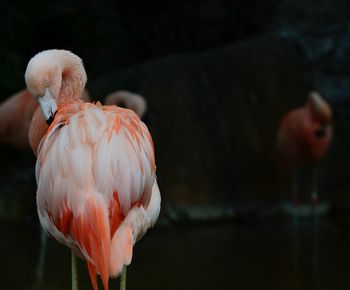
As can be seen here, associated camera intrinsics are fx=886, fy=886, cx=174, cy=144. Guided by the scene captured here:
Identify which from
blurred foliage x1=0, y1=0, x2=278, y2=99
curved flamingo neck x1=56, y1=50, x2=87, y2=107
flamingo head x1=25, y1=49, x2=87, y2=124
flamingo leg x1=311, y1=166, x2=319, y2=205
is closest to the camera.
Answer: flamingo head x1=25, y1=49, x2=87, y2=124

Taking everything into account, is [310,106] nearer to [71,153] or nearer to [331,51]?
[331,51]

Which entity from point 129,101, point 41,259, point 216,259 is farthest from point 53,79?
point 129,101

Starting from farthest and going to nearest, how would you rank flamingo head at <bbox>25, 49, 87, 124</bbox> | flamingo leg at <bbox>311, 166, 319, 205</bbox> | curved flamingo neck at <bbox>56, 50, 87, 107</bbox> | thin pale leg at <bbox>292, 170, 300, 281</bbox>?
1. flamingo leg at <bbox>311, 166, 319, 205</bbox>
2. thin pale leg at <bbox>292, 170, 300, 281</bbox>
3. curved flamingo neck at <bbox>56, 50, 87, 107</bbox>
4. flamingo head at <bbox>25, 49, 87, 124</bbox>

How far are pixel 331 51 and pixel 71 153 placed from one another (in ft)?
19.9

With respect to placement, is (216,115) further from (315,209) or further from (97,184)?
(97,184)

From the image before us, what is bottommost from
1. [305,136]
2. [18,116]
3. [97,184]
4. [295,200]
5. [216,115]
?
[295,200]

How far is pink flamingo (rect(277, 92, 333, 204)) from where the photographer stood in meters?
7.90

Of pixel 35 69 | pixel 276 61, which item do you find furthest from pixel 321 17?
pixel 35 69

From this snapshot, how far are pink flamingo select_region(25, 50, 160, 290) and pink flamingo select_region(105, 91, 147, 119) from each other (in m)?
3.29

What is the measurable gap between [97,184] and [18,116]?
11.6ft

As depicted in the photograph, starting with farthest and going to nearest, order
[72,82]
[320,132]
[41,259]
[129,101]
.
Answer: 1. [320,132]
2. [129,101]
3. [41,259]
4. [72,82]

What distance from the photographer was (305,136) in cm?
806

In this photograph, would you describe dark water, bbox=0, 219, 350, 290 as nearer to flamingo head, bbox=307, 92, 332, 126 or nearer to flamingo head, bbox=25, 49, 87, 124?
flamingo head, bbox=307, 92, 332, 126

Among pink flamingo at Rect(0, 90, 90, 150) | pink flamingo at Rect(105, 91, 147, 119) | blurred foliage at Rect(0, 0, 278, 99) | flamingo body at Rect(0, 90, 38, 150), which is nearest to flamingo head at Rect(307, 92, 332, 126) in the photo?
pink flamingo at Rect(105, 91, 147, 119)
